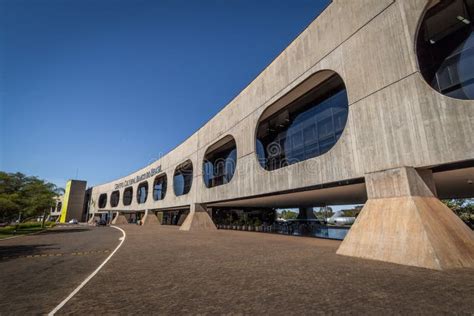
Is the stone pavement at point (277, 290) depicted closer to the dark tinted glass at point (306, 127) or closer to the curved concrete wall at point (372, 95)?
the curved concrete wall at point (372, 95)

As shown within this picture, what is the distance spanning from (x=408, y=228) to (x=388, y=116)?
4.77 metres

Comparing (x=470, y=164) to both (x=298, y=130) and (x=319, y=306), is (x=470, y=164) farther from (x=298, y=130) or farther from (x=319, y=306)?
(x=298, y=130)

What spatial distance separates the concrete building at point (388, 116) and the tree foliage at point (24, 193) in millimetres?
30601

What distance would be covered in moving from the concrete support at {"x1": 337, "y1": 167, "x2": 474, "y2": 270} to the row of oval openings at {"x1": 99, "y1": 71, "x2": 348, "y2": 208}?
537 cm

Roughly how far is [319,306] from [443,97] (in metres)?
8.93

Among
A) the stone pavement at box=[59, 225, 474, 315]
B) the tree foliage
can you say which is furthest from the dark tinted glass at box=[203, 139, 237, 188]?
the tree foliage

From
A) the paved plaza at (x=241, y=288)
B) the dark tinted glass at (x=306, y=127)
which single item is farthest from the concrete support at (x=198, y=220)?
the paved plaza at (x=241, y=288)

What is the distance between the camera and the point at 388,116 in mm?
10305

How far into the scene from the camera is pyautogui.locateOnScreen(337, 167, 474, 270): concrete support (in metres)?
7.53

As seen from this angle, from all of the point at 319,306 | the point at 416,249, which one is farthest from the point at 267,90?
the point at 319,306

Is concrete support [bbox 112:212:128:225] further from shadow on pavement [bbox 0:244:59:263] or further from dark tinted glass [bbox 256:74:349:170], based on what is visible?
dark tinted glass [bbox 256:74:349:170]

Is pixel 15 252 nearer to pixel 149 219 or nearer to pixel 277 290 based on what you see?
pixel 277 290

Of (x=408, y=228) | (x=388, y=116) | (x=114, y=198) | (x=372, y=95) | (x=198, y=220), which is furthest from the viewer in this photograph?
(x=114, y=198)

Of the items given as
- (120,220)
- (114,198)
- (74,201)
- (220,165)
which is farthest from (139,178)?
(74,201)
